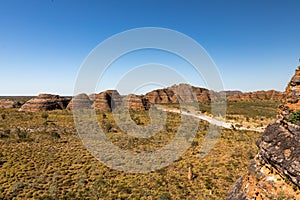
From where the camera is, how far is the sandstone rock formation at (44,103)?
163ft

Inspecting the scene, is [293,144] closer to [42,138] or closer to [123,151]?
[123,151]

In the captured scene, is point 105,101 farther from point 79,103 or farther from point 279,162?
point 279,162

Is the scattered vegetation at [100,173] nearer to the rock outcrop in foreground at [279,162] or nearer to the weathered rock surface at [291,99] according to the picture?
the rock outcrop in foreground at [279,162]

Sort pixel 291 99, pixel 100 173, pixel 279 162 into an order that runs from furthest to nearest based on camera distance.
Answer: pixel 100 173 → pixel 291 99 → pixel 279 162

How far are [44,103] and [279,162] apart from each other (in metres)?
53.2

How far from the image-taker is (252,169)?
930 cm

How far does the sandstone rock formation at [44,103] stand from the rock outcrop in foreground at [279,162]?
5024 centimetres

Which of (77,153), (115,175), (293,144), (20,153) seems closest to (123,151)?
(77,153)

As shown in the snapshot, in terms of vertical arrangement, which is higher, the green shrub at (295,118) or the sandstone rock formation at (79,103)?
the sandstone rock formation at (79,103)

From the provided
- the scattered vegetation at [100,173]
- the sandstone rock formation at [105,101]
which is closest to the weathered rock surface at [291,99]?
the scattered vegetation at [100,173]

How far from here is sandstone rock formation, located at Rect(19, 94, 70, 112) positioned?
163ft

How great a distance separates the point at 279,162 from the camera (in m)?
7.95

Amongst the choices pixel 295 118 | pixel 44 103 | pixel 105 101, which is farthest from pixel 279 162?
pixel 44 103

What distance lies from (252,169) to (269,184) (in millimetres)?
1170
